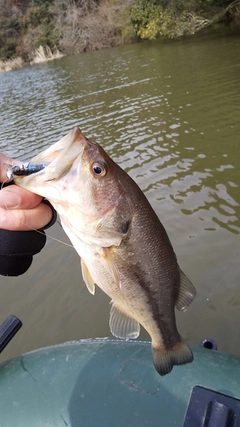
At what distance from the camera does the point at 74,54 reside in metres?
36.2

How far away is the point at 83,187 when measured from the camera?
1652 mm

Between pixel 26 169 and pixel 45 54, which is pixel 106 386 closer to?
pixel 26 169

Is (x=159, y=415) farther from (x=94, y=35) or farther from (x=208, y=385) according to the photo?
(x=94, y=35)

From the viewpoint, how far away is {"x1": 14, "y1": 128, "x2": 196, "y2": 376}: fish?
1612mm

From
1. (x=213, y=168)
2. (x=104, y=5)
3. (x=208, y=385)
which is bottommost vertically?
(x=213, y=168)

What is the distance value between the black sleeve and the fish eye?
0.34m

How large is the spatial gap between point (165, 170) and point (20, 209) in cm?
585

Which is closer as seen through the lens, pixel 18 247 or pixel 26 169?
pixel 26 169

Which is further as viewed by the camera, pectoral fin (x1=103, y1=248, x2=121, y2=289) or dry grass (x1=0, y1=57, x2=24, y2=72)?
dry grass (x1=0, y1=57, x2=24, y2=72)

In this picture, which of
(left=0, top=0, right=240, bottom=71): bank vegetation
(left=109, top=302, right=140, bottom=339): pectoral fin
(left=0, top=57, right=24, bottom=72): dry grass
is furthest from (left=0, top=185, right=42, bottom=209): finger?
(left=0, top=57, right=24, bottom=72): dry grass

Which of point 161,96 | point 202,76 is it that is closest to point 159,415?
point 161,96

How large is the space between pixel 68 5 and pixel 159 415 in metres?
46.6

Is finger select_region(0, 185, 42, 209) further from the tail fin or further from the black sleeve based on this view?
the tail fin

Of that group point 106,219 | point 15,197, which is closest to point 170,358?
point 106,219
